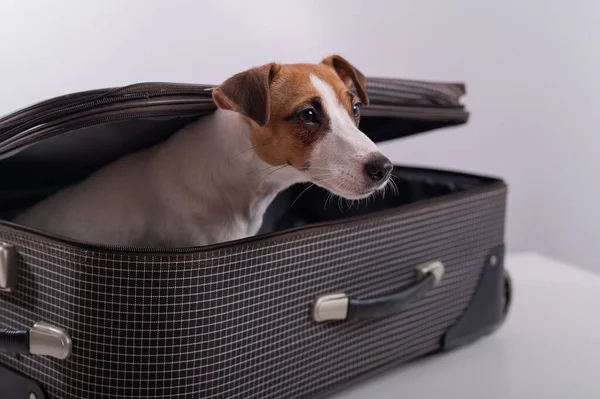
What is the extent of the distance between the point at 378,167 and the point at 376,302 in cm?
25

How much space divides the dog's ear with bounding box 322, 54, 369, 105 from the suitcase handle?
0.31m

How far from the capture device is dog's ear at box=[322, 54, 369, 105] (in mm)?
1073

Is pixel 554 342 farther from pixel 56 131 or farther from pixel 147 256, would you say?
pixel 56 131

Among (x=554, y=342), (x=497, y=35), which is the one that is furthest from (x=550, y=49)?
(x=554, y=342)

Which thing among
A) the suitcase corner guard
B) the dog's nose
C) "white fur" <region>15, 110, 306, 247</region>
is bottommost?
the suitcase corner guard

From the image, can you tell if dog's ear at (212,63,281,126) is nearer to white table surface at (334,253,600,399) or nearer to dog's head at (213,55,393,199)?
dog's head at (213,55,393,199)

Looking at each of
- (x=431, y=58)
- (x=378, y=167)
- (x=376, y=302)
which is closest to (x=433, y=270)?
(x=376, y=302)

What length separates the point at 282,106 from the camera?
96 cm

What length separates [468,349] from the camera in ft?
4.30

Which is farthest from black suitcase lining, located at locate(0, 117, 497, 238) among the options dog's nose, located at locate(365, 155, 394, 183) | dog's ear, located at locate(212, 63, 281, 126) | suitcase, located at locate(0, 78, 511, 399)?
dog's nose, located at locate(365, 155, 394, 183)

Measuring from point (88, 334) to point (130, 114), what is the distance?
0.29 metres

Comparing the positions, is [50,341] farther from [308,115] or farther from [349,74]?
[349,74]

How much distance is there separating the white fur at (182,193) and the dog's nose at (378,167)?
14 cm

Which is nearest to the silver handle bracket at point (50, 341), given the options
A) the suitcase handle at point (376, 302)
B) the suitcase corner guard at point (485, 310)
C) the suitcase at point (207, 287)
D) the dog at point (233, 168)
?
the suitcase at point (207, 287)
